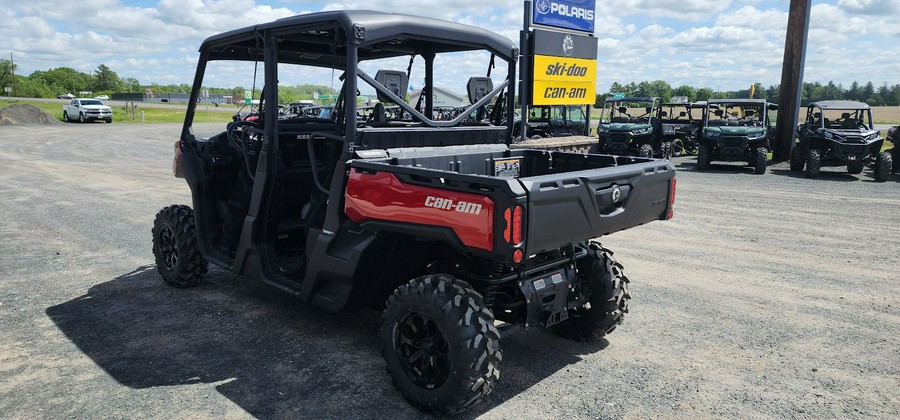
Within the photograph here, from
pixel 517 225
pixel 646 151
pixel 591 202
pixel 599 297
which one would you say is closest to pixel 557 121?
pixel 646 151

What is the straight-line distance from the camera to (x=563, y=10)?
1639 cm

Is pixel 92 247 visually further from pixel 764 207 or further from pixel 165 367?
pixel 764 207

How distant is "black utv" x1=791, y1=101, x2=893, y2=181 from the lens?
14.3 metres

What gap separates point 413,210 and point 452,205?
309mm

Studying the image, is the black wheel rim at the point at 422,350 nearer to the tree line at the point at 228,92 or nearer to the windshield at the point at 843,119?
the windshield at the point at 843,119

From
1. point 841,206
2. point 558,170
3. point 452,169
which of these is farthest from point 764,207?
point 452,169

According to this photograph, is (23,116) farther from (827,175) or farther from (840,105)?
(840,105)

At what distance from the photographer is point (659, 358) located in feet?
14.2

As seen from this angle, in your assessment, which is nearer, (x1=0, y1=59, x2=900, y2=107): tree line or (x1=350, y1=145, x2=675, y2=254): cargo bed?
(x1=350, y1=145, x2=675, y2=254): cargo bed

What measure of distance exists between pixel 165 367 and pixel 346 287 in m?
1.30

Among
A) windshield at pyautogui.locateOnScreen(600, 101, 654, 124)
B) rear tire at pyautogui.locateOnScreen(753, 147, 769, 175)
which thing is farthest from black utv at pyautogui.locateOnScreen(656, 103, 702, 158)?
rear tire at pyautogui.locateOnScreen(753, 147, 769, 175)

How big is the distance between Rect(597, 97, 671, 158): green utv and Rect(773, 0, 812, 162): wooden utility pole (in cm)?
320

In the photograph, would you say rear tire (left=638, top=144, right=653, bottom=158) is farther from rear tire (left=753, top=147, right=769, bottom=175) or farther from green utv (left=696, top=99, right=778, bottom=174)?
rear tire (left=753, top=147, right=769, bottom=175)

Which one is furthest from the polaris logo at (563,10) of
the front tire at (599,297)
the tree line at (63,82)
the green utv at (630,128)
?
the tree line at (63,82)
